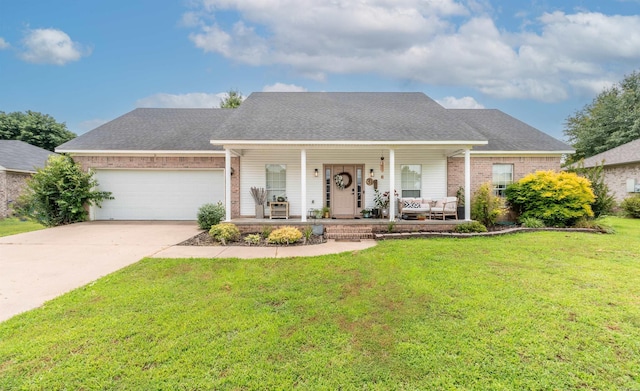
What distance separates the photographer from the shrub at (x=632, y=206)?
13.5 meters

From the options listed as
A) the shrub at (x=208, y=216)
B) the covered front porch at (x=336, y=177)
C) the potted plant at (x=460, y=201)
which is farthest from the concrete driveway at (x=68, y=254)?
the potted plant at (x=460, y=201)

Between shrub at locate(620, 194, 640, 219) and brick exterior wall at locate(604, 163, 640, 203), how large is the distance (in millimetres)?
1660

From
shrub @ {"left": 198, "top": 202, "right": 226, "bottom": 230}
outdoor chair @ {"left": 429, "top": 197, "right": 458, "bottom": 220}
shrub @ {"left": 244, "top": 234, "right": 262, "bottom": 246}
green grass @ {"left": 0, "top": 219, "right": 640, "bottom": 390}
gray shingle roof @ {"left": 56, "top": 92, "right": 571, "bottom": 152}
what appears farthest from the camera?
outdoor chair @ {"left": 429, "top": 197, "right": 458, "bottom": 220}

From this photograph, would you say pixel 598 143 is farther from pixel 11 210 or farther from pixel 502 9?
pixel 11 210

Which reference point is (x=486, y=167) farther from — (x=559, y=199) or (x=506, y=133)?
(x=559, y=199)

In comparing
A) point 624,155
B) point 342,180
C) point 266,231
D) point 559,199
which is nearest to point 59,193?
point 266,231

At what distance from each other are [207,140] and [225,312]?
1010 centimetres

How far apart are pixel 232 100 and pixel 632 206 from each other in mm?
28891

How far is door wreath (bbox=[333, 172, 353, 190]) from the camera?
11359mm

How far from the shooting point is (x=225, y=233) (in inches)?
319

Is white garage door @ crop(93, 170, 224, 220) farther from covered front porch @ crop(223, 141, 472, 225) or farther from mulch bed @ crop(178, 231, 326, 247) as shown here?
mulch bed @ crop(178, 231, 326, 247)

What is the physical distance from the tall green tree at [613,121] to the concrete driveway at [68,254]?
2866cm

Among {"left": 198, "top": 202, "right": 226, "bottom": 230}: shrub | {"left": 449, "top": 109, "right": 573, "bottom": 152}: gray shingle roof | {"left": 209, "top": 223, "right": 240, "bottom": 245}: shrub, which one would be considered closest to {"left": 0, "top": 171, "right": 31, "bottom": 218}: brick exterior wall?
{"left": 198, "top": 202, "right": 226, "bottom": 230}: shrub

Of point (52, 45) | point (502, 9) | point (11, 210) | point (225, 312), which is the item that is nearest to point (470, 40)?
point (502, 9)
